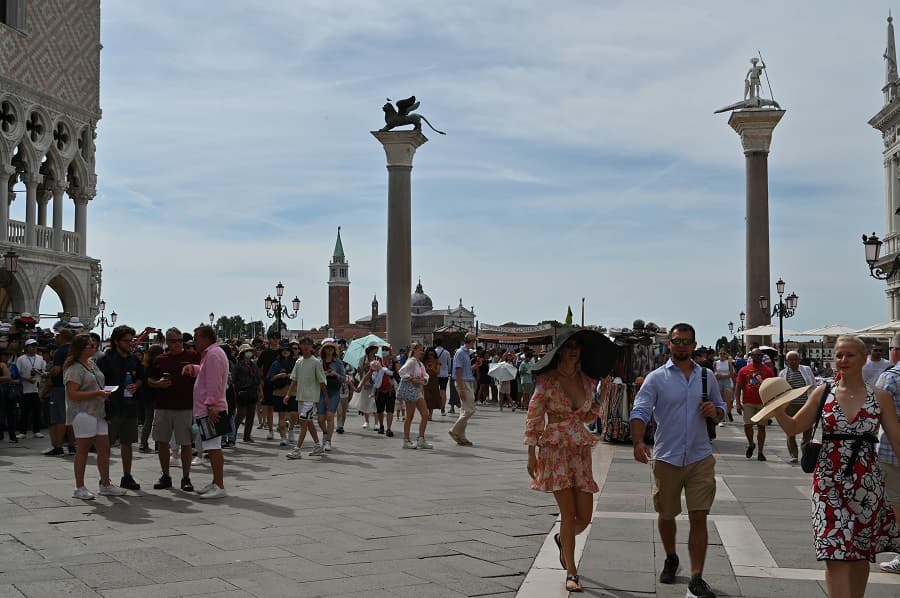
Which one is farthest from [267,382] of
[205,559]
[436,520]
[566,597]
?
[566,597]

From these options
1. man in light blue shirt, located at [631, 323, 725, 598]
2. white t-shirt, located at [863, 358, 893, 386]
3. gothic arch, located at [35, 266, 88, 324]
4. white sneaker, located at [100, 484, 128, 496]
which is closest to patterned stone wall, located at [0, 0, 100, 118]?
gothic arch, located at [35, 266, 88, 324]

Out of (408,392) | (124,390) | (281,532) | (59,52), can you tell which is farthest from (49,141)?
(281,532)

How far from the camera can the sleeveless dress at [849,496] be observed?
456 cm

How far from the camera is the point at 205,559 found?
6289mm

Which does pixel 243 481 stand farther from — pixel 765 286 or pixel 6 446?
pixel 765 286

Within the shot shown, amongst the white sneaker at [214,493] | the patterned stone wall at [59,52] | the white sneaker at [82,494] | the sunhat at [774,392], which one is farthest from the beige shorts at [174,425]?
the patterned stone wall at [59,52]

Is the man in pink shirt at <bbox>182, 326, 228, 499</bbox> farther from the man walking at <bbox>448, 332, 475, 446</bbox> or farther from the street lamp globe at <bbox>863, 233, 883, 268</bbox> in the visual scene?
the street lamp globe at <bbox>863, 233, 883, 268</bbox>

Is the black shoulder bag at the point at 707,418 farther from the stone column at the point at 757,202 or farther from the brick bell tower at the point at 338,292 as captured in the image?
the brick bell tower at the point at 338,292

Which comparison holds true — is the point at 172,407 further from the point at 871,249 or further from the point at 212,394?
the point at 871,249

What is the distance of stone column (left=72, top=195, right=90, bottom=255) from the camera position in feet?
114

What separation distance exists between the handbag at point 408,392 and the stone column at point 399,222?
674 inches

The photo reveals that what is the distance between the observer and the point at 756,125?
1275 inches

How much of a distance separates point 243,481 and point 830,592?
6.87 metres

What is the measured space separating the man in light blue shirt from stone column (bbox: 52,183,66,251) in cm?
3096
